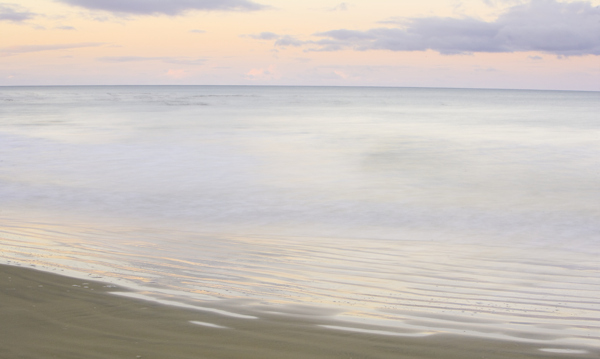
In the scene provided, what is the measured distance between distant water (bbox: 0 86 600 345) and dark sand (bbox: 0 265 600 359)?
31 cm

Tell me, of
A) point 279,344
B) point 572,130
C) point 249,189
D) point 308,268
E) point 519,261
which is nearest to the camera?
point 279,344

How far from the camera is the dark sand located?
334 cm

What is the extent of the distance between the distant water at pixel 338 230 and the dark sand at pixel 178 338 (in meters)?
0.31

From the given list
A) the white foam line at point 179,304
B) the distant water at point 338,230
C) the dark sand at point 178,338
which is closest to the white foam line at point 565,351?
the dark sand at point 178,338

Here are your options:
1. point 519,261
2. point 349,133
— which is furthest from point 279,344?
point 349,133

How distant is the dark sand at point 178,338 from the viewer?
3336 millimetres

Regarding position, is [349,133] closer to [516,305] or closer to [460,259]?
[460,259]

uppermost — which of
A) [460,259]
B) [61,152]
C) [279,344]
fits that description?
[61,152]

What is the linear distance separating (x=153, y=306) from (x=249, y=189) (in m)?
7.02

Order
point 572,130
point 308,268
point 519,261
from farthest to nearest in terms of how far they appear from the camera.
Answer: point 572,130 → point 519,261 → point 308,268

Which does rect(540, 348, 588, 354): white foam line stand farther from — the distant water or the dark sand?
the distant water

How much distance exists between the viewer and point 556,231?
762cm

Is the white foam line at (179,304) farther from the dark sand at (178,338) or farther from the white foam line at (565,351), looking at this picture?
the white foam line at (565,351)

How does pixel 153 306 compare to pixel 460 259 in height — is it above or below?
below
